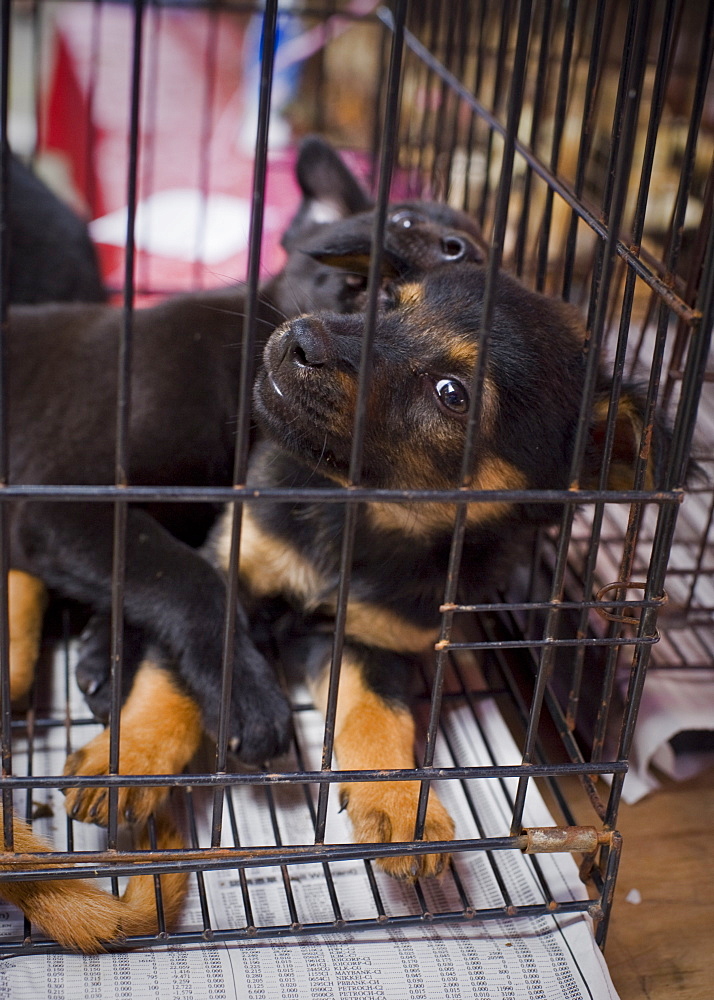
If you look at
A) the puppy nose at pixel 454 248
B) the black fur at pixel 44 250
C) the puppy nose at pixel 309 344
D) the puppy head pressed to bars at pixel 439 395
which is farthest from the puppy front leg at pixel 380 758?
the black fur at pixel 44 250

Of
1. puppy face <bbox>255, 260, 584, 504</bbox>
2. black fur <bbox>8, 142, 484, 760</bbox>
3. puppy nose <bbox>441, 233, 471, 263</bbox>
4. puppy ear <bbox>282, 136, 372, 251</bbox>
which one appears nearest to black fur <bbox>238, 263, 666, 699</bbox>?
puppy face <bbox>255, 260, 584, 504</bbox>

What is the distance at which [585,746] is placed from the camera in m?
1.78

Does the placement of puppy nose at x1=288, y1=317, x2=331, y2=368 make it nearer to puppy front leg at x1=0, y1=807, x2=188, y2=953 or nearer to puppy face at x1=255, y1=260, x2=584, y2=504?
puppy face at x1=255, y1=260, x2=584, y2=504

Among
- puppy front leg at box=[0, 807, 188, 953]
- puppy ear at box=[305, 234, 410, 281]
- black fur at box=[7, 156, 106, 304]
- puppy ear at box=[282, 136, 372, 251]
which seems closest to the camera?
puppy front leg at box=[0, 807, 188, 953]

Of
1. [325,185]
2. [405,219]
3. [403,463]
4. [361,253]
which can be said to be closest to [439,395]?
[403,463]

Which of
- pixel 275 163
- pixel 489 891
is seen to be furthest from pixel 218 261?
pixel 489 891

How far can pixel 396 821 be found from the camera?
1.41m

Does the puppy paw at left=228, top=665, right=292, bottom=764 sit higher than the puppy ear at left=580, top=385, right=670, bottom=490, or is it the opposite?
the puppy ear at left=580, top=385, right=670, bottom=490

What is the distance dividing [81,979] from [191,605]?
564 mm

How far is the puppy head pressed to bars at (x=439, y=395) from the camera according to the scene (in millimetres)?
1360

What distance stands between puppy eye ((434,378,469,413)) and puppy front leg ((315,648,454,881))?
20.0 inches

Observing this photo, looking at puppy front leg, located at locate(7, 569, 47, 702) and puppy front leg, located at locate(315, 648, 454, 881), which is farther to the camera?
puppy front leg, located at locate(7, 569, 47, 702)

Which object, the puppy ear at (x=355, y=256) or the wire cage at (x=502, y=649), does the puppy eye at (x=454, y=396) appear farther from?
the puppy ear at (x=355, y=256)

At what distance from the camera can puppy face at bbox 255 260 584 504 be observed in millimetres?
1360
